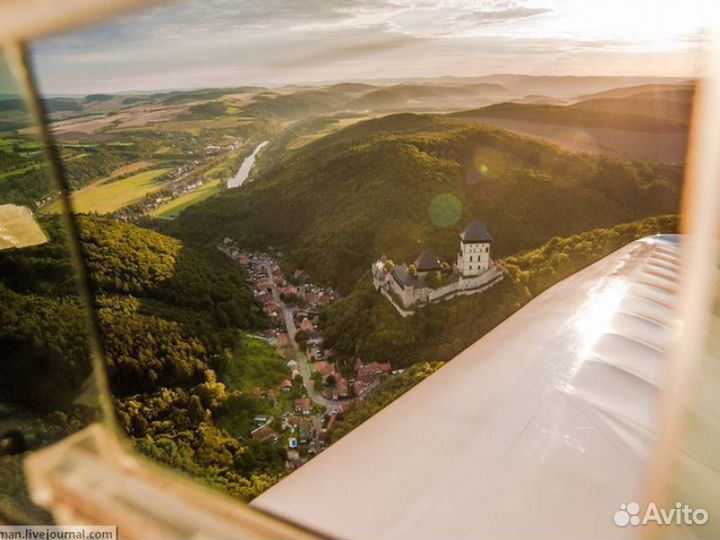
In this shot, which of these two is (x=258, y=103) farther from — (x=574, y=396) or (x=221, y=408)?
(x=574, y=396)

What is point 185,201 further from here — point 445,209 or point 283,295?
point 445,209

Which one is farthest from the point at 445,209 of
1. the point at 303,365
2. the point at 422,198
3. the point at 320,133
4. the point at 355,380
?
the point at 320,133

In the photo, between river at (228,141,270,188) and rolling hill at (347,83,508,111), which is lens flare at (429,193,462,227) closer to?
rolling hill at (347,83,508,111)

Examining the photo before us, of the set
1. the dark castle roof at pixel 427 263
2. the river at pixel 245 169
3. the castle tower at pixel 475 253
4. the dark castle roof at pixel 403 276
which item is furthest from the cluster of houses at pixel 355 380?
the river at pixel 245 169

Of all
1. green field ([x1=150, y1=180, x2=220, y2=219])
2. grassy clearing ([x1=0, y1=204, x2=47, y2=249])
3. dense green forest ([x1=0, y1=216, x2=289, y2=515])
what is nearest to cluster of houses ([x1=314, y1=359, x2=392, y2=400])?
dense green forest ([x1=0, y1=216, x2=289, y2=515])

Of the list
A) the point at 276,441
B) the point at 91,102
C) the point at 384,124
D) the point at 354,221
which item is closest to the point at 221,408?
the point at 276,441

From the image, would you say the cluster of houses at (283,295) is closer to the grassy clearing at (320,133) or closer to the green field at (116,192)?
the green field at (116,192)
